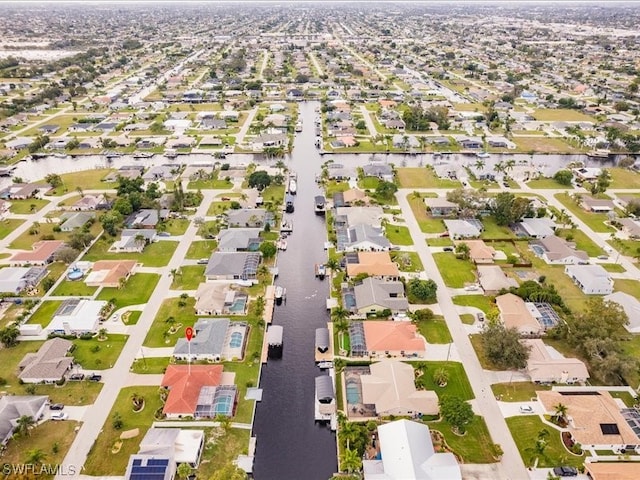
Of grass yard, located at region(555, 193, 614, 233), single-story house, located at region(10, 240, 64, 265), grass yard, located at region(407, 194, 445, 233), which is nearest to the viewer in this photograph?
single-story house, located at region(10, 240, 64, 265)

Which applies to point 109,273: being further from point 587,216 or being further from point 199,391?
point 587,216

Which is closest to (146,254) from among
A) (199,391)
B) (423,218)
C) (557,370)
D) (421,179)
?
(199,391)

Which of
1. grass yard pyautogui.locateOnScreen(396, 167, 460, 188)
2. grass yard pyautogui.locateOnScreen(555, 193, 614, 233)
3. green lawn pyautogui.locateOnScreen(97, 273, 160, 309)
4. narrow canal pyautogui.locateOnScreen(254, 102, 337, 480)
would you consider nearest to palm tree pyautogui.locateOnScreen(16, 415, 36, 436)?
green lawn pyautogui.locateOnScreen(97, 273, 160, 309)

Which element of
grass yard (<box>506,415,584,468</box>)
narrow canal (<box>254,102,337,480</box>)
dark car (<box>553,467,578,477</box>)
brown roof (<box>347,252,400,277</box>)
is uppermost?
brown roof (<box>347,252,400,277</box>)

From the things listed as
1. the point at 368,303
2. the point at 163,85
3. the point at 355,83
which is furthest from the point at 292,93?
the point at 368,303

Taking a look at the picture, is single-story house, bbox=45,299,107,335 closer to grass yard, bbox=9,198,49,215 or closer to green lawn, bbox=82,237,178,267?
green lawn, bbox=82,237,178,267

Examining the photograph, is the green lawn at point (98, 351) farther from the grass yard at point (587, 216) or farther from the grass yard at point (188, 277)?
the grass yard at point (587, 216)

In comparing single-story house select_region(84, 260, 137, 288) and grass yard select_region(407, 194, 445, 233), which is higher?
single-story house select_region(84, 260, 137, 288)
